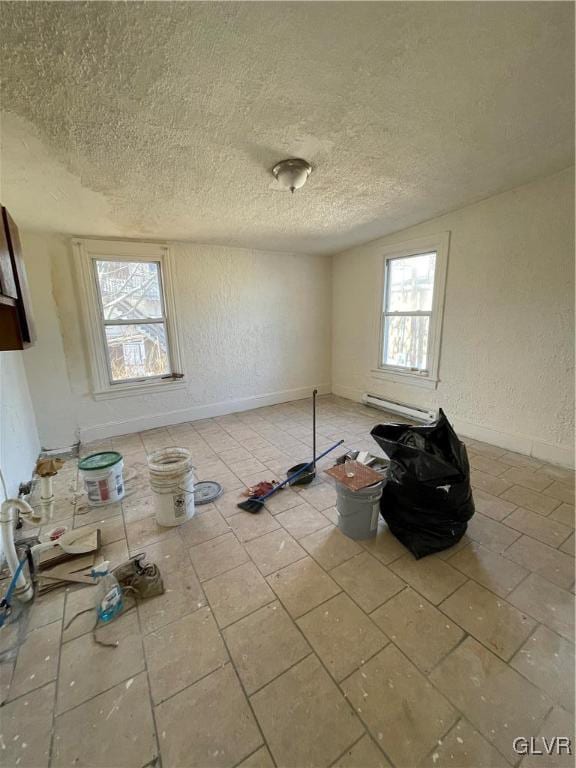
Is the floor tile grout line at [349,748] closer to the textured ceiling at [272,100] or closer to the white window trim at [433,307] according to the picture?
the textured ceiling at [272,100]

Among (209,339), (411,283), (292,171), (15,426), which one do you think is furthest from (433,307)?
(15,426)

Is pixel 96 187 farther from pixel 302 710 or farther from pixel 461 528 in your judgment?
pixel 461 528

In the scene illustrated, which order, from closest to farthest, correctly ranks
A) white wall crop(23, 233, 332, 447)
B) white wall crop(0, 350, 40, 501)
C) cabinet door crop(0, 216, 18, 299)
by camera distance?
cabinet door crop(0, 216, 18, 299)
white wall crop(0, 350, 40, 501)
white wall crop(23, 233, 332, 447)

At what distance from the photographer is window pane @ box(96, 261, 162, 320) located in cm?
343

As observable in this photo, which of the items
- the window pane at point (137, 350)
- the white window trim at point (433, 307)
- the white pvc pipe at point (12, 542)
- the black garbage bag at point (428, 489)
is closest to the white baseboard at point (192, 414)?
the window pane at point (137, 350)

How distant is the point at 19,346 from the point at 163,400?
102 inches

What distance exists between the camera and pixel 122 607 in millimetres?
1466

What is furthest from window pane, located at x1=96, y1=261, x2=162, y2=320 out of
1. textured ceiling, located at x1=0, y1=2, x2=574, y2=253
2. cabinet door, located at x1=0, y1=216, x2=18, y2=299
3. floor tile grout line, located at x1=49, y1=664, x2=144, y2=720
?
floor tile grout line, located at x1=49, y1=664, x2=144, y2=720

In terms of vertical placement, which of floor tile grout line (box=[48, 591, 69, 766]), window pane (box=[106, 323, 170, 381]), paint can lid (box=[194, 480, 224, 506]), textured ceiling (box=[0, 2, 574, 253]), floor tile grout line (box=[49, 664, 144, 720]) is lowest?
floor tile grout line (box=[48, 591, 69, 766])

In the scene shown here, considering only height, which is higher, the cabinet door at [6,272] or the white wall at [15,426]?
the cabinet door at [6,272]

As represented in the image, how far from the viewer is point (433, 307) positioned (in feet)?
11.1

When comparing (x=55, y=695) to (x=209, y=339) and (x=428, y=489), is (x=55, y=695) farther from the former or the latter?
(x=209, y=339)

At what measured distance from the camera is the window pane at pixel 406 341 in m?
3.66

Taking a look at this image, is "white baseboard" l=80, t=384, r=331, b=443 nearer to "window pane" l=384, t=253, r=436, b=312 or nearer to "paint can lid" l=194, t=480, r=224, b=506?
"paint can lid" l=194, t=480, r=224, b=506
